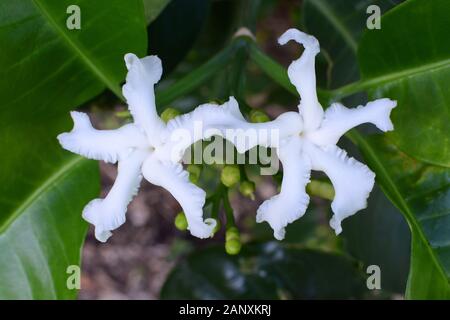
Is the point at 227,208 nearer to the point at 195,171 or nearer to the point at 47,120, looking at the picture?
the point at 195,171

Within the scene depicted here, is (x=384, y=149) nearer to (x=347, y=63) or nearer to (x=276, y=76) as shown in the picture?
(x=276, y=76)

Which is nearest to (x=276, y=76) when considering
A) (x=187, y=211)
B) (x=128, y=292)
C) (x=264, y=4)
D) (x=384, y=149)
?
(x=384, y=149)

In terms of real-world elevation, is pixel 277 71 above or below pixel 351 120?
above

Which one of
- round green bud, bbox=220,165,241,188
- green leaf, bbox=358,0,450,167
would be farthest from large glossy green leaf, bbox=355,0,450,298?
round green bud, bbox=220,165,241,188

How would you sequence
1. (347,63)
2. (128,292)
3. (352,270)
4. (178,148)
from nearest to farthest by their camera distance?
(178,148)
(347,63)
(352,270)
(128,292)

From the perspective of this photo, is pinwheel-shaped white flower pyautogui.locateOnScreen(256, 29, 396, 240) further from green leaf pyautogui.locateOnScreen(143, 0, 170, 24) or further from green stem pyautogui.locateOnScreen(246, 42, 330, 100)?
green leaf pyautogui.locateOnScreen(143, 0, 170, 24)

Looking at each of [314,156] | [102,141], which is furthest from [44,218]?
[314,156]

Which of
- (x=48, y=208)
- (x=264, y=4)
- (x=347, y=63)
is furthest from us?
(x=264, y=4)
